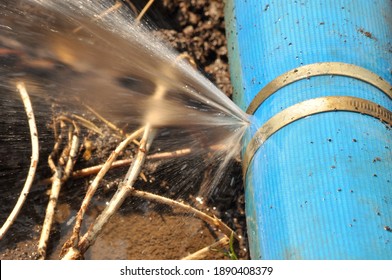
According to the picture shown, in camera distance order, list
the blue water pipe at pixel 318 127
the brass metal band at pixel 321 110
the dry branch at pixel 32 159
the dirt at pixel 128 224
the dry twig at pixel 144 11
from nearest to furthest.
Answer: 1. the blue water pipe at pixel 318 127
2. the brass metal band at pixel 321 110
3. the dry branch at pixel 32 159
4. the dirt at pixel 128 224
5. the dry twig at pixel 144 11

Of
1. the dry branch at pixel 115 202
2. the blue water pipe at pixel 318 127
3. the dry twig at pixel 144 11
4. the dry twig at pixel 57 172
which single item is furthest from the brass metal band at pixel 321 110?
the dry twig at pixel 144 11

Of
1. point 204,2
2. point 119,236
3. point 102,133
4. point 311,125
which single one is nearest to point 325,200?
point 311,125

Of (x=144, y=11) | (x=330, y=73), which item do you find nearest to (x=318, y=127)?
(x=330, y=73)

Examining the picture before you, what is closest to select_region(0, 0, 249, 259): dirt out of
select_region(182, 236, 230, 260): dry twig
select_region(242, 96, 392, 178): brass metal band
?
select_region(182, 236, 230, 260): dry twig

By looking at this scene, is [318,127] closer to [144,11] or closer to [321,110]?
[321,110]

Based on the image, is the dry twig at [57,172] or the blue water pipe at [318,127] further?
the dry twig at [57,172]

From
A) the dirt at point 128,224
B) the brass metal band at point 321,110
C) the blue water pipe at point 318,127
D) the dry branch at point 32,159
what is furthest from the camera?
the dirt at point 128,224

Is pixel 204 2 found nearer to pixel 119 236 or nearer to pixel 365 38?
pixel 365 38

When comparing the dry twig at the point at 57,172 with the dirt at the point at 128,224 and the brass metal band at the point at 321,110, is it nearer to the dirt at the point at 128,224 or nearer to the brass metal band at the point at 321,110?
the dirt at the point at 128,224
